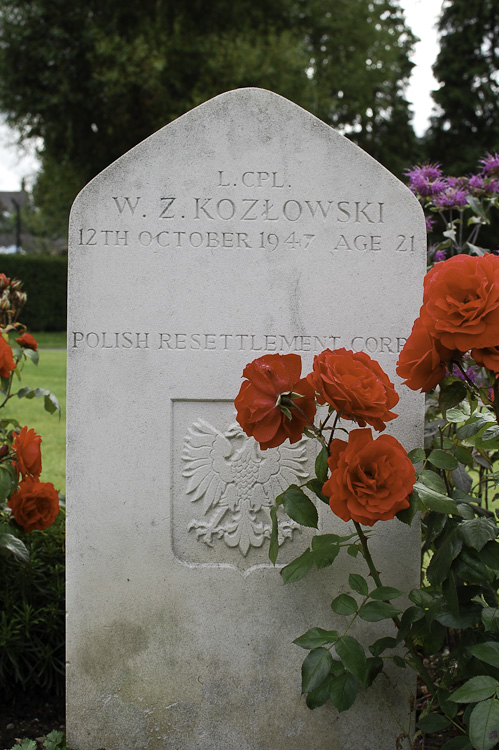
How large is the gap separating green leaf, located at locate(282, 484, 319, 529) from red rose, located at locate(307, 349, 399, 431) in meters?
0.29

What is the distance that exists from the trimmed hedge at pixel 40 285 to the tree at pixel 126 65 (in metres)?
2.56

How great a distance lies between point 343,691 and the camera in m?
1.96

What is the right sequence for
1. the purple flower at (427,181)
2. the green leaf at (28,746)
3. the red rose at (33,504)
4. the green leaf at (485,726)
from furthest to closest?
the purple flower at (427,181) → the red rose at (33,504) → the green leaf at (28,746) → the green leaf at (485,726)

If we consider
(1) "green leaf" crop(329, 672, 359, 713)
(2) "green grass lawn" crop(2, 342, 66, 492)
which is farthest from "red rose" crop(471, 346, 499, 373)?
(2) "green grass lawn" crop(2, 342, 66, 492)

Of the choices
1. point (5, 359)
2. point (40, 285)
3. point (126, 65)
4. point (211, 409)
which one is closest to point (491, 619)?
point (211, 409)

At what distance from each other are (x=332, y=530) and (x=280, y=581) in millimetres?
258

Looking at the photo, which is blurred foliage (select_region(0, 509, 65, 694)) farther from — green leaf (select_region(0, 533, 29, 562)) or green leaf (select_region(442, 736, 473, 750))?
green leaf (select_region(442, 736, 473, 750))

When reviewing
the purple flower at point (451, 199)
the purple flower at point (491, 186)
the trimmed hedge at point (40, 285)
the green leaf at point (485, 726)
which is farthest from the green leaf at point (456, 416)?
the trimmed hedge at point (40, 285)

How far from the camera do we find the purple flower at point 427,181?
3.19m

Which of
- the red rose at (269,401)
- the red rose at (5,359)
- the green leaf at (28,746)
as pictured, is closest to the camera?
the red rose at (269,401)

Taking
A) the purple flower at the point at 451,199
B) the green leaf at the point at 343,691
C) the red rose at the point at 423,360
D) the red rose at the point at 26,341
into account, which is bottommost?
the green leaf at the point at 343,691

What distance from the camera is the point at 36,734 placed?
105 inches

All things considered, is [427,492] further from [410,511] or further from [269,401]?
[269,401]

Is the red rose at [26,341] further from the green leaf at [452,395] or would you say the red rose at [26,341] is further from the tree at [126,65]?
the tree at [126,65]
